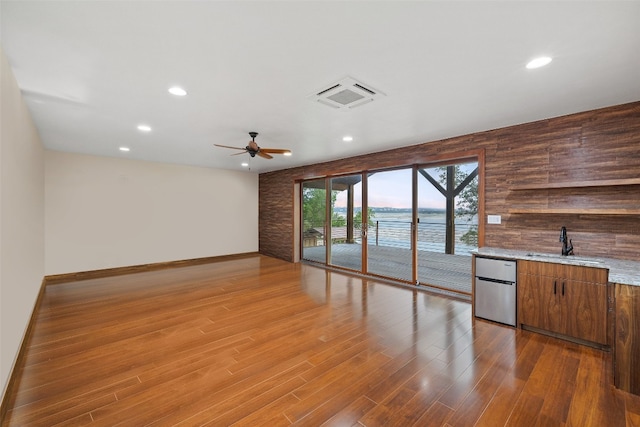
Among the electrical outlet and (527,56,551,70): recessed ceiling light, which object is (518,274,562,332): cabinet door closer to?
the electrical outlet

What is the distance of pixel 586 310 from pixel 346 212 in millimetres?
4361

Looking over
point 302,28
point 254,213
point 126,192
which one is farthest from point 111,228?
point 302,28

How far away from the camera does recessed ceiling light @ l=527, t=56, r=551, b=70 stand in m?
2.05

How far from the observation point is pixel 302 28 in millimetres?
1722

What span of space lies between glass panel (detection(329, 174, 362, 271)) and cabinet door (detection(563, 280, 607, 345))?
3.54 m

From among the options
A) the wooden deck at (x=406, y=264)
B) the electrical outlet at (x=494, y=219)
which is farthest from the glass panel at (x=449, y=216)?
the electrical outlet at (x=494, y=219)

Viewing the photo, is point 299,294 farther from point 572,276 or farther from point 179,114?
point 572,276

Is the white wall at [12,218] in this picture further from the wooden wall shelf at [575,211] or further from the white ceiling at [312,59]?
the wooden wall shelf at [575,211]

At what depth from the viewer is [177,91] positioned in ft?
8.71

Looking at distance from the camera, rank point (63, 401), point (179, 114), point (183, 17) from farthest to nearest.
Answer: point (179, 114)
point (63, 401)
point (183, 17)

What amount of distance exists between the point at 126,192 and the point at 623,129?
8276 millimetres

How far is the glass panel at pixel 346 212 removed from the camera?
612cm

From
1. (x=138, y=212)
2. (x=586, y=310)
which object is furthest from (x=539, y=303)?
(x=138, y=212)

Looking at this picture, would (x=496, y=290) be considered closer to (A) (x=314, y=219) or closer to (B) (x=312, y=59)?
(B) (x=312, y=59)
